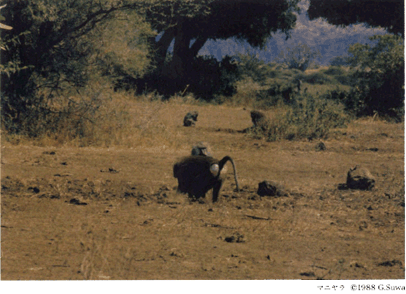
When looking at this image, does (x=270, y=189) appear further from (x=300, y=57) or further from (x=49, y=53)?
(x=300, y=57)

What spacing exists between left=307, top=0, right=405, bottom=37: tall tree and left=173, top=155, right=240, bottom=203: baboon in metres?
14.2

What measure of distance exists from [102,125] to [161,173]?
2.91m

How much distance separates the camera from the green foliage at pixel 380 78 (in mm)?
17625

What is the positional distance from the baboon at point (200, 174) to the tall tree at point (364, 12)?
14206 millimetres

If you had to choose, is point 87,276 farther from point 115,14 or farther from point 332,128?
point 332,128

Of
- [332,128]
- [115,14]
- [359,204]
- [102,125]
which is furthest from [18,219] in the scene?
[332,128]

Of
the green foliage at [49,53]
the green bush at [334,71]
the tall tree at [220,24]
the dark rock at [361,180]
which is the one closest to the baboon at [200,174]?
the dark rock at [361,180]

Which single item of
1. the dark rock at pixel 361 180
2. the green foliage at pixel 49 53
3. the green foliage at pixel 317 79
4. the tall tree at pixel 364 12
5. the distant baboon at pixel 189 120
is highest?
the tall tree at pixel 364 12

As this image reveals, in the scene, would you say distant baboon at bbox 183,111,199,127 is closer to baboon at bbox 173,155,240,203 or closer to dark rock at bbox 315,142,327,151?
dark rock at bbox 315,142,327,151

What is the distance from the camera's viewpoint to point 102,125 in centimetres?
1009

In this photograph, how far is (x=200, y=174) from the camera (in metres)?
5.81

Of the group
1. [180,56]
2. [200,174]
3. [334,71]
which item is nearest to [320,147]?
[200,174]

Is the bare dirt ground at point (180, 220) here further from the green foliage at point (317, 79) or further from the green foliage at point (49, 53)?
the green foliage at point (317, 79)

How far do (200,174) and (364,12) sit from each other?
582 inches
